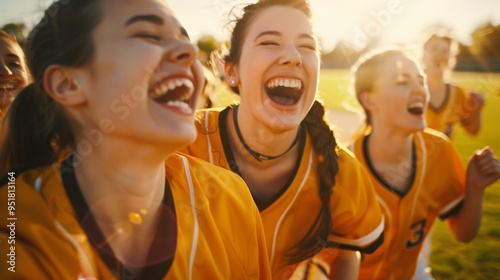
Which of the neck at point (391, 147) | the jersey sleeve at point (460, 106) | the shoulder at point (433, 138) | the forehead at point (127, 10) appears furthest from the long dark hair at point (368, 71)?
the jersey sleeve at point (460, 106)

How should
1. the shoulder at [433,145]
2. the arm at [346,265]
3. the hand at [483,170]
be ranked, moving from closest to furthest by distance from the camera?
the arm at [346,265], the hand at [483,170], the shoulder at [433,145]

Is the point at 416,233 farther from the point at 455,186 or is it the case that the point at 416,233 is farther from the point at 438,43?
the point at 438,43

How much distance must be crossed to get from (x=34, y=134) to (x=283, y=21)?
1.32m

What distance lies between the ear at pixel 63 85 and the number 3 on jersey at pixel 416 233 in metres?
2.27

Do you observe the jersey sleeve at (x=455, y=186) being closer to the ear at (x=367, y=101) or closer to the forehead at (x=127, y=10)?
the ear at (x=367, y=101)

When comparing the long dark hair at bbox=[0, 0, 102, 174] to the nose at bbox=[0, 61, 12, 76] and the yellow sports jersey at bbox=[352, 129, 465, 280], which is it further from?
the yellow sports jersey at bbox=[352, 129, 465, 280]

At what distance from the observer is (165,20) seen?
1343 millimetres

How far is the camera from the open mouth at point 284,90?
209cm

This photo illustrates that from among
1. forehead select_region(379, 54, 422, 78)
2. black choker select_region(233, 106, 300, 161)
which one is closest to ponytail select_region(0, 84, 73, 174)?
black choker select_region(233, 106, 300, 161)

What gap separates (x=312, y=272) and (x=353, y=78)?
178cm

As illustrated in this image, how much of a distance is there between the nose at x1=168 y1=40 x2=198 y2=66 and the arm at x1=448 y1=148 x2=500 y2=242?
2.12 metres

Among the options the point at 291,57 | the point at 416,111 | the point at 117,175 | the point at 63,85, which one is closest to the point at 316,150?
the point at 291,57

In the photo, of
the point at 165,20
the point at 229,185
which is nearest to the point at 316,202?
the point at 229,185

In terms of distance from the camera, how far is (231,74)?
241 cm
